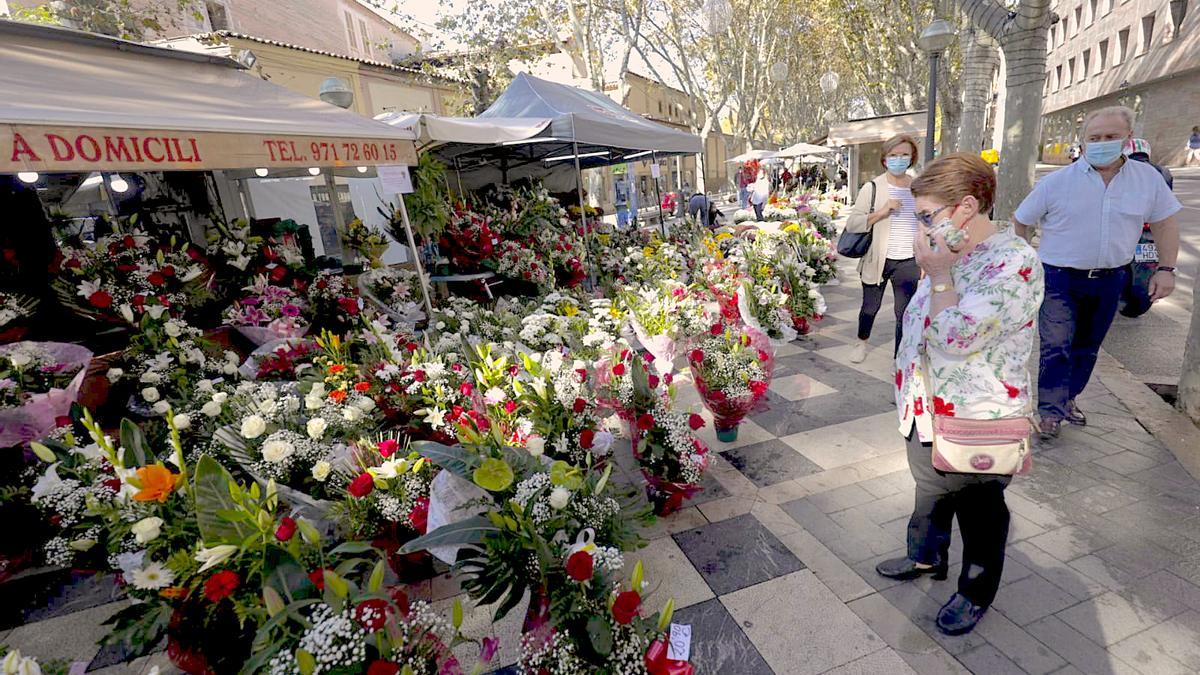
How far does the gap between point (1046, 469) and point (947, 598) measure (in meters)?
1.43

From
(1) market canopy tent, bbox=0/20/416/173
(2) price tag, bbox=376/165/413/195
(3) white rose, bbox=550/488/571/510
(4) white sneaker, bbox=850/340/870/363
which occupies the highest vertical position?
(1) market canopy tent, bbox=0/20/416/173

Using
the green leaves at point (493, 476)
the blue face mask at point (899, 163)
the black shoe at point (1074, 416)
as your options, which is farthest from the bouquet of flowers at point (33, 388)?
the black shoe at point (1074, 416)

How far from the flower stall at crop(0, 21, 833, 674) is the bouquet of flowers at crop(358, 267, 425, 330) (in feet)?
0.19

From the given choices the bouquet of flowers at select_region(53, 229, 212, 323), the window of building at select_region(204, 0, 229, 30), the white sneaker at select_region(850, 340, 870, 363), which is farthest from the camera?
the window of building at select_region(204, 0, 229, 30)

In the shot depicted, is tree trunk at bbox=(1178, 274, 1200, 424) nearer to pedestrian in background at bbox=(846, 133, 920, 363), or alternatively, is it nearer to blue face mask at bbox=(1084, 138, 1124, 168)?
blue face mask at bbox=(1084, 138, 1124, 168)

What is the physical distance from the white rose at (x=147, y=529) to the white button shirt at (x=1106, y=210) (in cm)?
436

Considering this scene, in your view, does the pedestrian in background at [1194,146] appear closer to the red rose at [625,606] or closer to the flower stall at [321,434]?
the flower stall at [321,434]

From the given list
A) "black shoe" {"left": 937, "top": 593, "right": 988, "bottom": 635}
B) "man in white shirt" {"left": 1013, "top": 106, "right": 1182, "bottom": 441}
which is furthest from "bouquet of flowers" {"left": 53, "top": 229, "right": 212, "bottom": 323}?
"man in white shirt" {"left": 1013, "top": 106, "right": 1182, "bottom": 441}

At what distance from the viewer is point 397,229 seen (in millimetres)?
6016

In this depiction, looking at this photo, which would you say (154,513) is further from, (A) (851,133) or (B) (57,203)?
(A) (851,133)

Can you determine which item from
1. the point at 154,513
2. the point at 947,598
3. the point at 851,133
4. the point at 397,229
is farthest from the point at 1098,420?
the point at 851,133

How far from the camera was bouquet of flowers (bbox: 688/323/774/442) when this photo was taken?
3.37 metres

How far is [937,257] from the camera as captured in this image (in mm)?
1701

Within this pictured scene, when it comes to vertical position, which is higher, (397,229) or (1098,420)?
(397,229)
